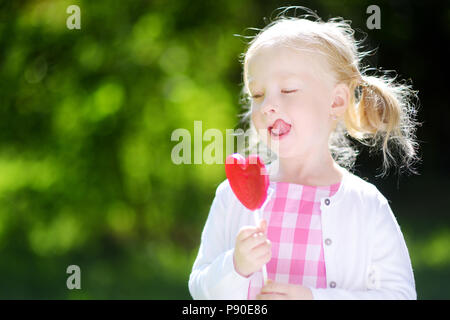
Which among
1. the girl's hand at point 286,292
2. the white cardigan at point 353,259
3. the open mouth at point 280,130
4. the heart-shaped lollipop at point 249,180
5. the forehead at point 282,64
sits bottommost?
the girl's hand at point 286,292

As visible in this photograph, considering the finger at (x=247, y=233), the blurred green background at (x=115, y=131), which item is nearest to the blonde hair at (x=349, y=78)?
the finger at (x=247, y=233)

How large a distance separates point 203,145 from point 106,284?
4.09 feet

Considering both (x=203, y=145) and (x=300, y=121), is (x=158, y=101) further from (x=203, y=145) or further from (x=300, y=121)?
(x=300, y=121)

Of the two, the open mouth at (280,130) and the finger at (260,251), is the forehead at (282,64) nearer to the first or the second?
the open mouth at (280,130)

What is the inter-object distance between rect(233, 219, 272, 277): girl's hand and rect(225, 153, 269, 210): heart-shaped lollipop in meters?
0.10

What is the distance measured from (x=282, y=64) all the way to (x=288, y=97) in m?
0.08

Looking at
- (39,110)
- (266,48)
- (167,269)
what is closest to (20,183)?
(39,110)

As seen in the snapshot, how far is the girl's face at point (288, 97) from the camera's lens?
63.0 inches

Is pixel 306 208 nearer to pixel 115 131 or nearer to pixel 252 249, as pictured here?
pixel 252 249

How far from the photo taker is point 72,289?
4.07 m

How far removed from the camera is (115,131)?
4.67m

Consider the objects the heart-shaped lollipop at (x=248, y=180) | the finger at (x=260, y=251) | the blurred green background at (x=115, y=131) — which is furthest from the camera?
the blurred green background at (x=115, y=131)

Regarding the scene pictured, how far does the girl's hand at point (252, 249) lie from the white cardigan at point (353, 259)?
39mm

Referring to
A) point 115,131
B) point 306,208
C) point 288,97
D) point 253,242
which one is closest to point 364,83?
point 288,97
